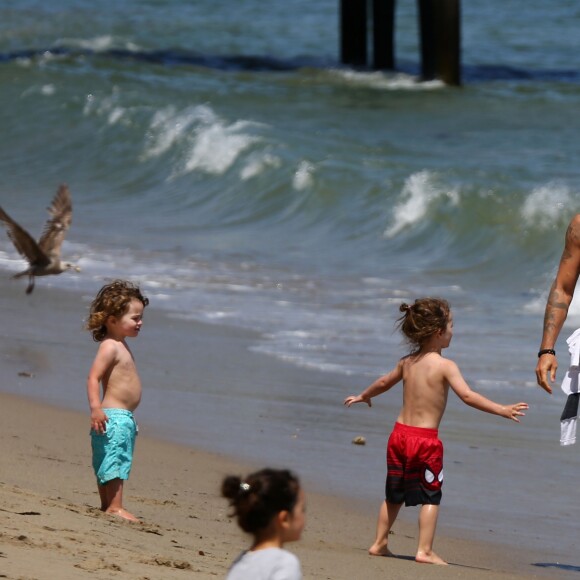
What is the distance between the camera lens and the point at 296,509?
3.20 m

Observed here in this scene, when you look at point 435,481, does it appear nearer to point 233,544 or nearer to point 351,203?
point 233,544

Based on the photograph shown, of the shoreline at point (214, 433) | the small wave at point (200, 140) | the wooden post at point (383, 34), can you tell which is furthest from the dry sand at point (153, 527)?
the wooden post at point (383, 34)

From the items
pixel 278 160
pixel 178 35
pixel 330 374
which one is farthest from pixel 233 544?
pixel 178 35

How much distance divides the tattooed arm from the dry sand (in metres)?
0.70

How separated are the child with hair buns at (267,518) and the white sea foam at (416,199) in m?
10.2

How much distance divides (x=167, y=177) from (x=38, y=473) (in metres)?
11.4

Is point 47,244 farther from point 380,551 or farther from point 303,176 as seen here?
point 303,176

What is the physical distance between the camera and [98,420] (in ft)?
16.4

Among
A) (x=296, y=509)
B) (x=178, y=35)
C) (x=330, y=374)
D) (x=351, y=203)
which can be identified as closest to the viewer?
(x=296, y=509)

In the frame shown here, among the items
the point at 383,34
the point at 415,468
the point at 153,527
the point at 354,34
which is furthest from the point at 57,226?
the point at 354,34

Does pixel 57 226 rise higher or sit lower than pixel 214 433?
higher

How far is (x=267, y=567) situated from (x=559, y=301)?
7.47 ft

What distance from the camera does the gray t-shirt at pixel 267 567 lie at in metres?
3.13

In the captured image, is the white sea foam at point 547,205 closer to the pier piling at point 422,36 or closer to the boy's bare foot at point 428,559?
the pier piling at point 422,36
